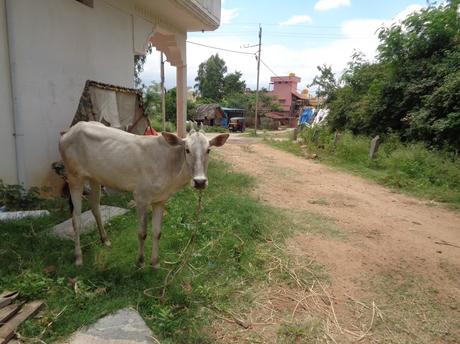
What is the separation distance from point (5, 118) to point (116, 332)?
13.2 feet

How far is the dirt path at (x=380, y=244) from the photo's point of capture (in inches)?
139

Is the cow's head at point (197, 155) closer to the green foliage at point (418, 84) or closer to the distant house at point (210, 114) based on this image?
the green foliage at point (418, 84)

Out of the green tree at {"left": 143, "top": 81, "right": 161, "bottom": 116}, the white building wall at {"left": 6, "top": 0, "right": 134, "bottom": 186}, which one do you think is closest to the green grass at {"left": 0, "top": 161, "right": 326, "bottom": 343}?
the white building wall at {"left": 6, "top": 0, "right": 134, "bottom": 186}

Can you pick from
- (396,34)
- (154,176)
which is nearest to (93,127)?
(154,176)

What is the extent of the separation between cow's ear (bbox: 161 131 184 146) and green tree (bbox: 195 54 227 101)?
147 feet

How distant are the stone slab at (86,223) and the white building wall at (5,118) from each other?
53.2 inches

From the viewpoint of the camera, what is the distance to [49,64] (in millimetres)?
5766

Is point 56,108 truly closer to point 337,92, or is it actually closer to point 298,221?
point 298,221

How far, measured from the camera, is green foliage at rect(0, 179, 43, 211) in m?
4.98

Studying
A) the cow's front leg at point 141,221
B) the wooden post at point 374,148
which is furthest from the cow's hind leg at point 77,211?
the wooden post at point 374,148

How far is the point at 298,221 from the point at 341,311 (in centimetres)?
236

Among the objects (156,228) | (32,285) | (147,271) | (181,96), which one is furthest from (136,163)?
(181,96)

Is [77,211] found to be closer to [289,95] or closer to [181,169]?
[181,169]

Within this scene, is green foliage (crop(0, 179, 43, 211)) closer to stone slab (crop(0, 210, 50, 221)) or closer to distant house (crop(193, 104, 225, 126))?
stone slab (crop(0, 210, 50, 221))
